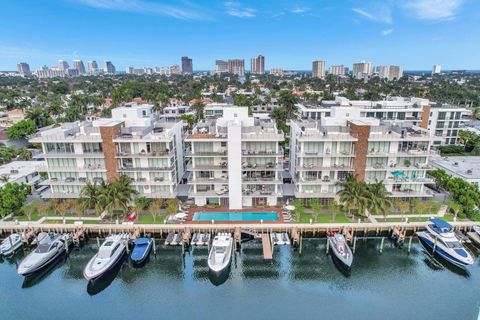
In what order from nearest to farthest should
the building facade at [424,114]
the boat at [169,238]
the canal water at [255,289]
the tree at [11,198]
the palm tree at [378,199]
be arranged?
the canal water at [255,289] < the boat at [169,238] < the palm tree at [378,199] < the tree at [11,198] < the building facade at [424,114]

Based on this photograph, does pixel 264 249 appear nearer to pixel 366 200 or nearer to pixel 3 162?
pixel 366 200

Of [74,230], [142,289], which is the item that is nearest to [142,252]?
[142,289]

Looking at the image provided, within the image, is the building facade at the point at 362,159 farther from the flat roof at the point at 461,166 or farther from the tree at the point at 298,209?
the flat roof at the point at 461,166

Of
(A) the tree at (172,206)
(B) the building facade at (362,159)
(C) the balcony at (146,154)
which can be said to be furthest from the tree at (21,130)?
(B) the building facade at (362,159)

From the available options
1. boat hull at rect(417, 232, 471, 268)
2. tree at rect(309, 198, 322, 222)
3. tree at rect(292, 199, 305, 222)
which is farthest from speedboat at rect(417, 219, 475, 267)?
tree at rect(292, 199, 305, 222)

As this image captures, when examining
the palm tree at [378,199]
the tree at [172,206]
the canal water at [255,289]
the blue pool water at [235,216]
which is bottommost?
the canal water at [255,289]

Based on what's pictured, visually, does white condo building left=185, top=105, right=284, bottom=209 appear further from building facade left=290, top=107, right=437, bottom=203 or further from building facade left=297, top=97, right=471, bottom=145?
building facade left=297, top=97, right=471, bottom=145
